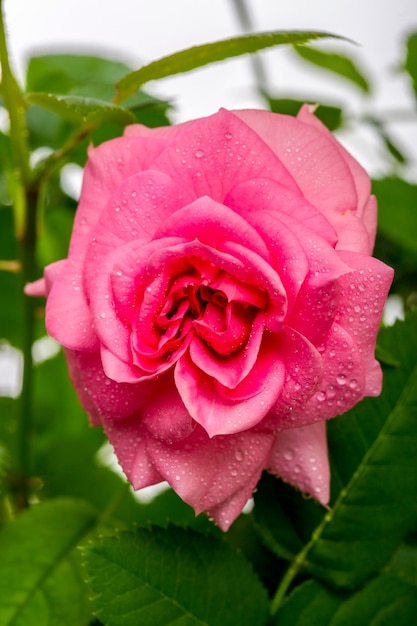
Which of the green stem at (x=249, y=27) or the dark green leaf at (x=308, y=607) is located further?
the green stem at (x=249, y=27)

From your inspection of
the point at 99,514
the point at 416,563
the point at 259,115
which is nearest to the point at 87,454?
the point at 99,514

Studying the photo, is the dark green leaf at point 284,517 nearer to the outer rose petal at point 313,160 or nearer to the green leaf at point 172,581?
the green leaf at point 172,581

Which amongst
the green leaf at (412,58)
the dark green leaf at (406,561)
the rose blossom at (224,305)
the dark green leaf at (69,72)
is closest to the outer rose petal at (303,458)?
the rose blossom at (224,305)

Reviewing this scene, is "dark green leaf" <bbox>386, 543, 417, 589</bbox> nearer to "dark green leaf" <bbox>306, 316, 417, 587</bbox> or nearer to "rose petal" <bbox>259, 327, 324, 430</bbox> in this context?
"dark green leaf" <bbox>306, 316, 417, 587</bbox>

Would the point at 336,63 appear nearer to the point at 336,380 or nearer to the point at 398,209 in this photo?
the point at 398,209

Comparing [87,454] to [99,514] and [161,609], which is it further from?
[161,609]

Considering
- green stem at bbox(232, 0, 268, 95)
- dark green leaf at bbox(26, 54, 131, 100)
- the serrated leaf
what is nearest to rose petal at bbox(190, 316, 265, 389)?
the serrated leaf
